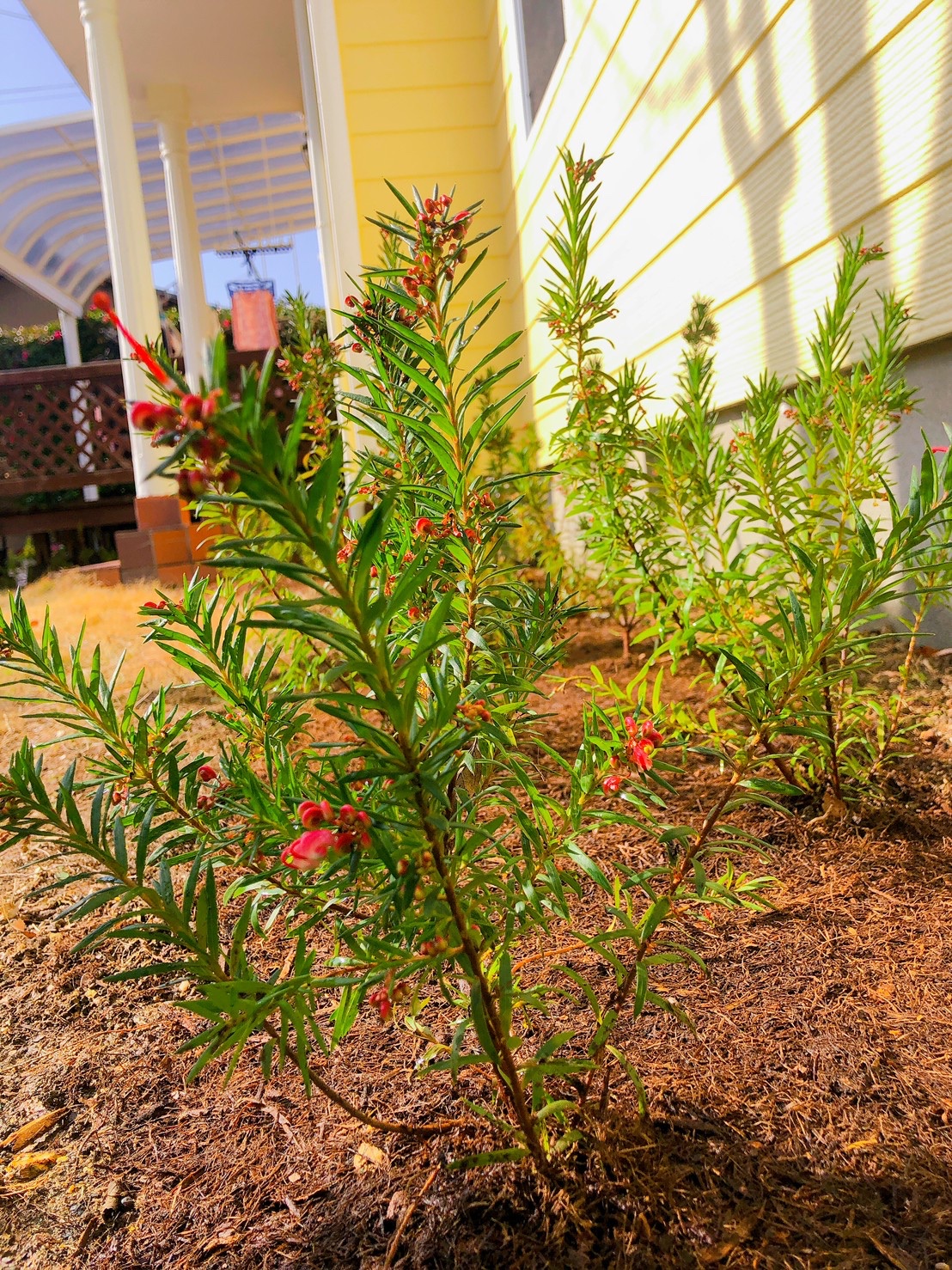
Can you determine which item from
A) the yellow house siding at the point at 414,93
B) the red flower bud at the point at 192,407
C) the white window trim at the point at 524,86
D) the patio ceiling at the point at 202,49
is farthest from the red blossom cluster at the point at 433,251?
the patio ceiling at the point at 202,49

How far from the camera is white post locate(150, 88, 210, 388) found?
991cm

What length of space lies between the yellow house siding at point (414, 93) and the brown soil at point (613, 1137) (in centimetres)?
476

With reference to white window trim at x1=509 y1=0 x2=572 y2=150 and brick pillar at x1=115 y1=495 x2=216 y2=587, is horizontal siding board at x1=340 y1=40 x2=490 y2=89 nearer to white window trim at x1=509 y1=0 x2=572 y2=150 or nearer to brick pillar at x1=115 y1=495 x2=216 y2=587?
white window trim at x1=509 y1=0 x2=572 y2=150

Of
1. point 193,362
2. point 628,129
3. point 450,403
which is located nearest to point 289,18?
point 193,362

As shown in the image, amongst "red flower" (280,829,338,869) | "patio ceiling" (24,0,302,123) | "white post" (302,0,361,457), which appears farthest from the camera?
"patio ceiling" (24,0,302,123)

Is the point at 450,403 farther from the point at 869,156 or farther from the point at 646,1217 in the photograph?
the point at 869,156

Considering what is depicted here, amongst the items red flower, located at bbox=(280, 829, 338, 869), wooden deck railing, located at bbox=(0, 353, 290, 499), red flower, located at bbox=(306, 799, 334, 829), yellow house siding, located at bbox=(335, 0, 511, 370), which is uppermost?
yellow house siding, located at bbox=(335, 0, 511, 370)

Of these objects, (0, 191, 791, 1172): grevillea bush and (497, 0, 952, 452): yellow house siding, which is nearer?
(0, 191, 791, 1172): grevillea bush

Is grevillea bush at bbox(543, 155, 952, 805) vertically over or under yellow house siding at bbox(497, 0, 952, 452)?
under

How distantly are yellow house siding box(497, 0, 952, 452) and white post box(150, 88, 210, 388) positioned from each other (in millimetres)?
7152

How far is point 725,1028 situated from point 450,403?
95 centimetres

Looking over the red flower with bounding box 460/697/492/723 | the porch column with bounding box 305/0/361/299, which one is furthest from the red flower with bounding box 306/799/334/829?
the porch column with bounding box 305/0/361/299

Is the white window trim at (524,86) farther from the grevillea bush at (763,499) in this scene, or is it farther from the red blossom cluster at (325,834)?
the red blossom cluster at (325,834)

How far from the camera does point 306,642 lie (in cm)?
219
